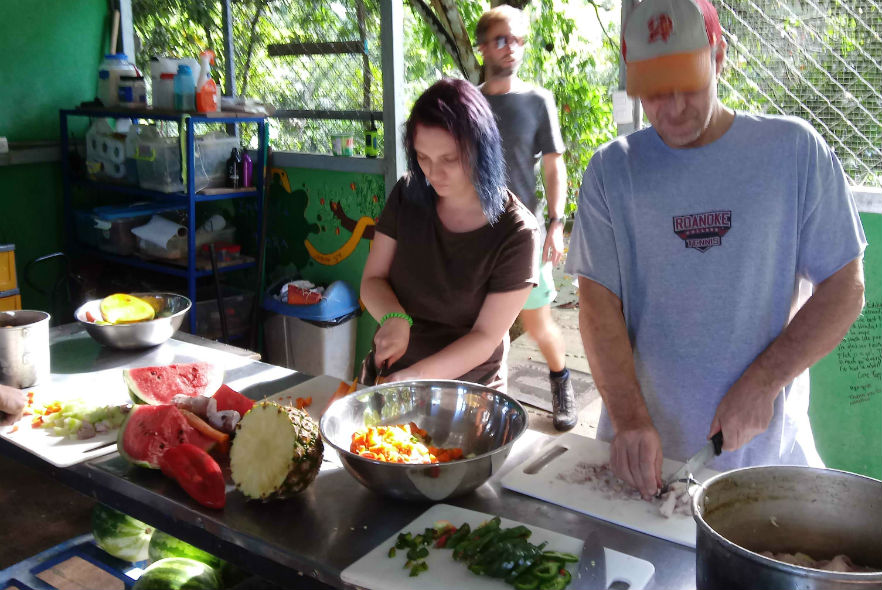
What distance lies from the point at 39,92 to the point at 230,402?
15.1ft

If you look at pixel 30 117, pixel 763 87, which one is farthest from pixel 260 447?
pixel 30 117

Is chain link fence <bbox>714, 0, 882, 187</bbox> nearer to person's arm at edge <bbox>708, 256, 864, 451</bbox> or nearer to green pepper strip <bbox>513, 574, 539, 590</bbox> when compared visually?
person's arm at edge <bbox>708, 256, 864, 451</bbox>

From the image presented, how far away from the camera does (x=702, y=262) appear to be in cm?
186

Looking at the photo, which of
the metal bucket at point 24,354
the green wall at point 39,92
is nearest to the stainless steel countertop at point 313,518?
the metal bucket at point 24,354

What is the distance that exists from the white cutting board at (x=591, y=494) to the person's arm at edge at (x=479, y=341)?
0.46 metres

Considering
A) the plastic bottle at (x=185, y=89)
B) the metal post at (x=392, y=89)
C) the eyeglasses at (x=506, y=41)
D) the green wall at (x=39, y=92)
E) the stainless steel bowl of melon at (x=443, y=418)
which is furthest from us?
the green wall at (x=39, y=92)

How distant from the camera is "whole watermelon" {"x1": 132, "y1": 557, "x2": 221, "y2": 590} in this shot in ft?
5.93

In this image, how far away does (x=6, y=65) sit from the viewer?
17.8 ft

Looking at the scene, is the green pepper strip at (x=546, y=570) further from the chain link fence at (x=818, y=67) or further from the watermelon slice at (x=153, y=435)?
the chain link fence at (x=818, y=67)

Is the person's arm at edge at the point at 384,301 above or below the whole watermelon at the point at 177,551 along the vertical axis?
above

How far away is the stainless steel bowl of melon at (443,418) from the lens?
1.61m

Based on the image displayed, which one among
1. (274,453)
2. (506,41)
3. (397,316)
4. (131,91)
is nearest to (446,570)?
(274,453)

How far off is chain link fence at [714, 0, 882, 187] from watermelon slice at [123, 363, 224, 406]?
2512mm

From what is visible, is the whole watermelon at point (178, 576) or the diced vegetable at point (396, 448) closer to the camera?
the diced vegetable at point (396, 448)
